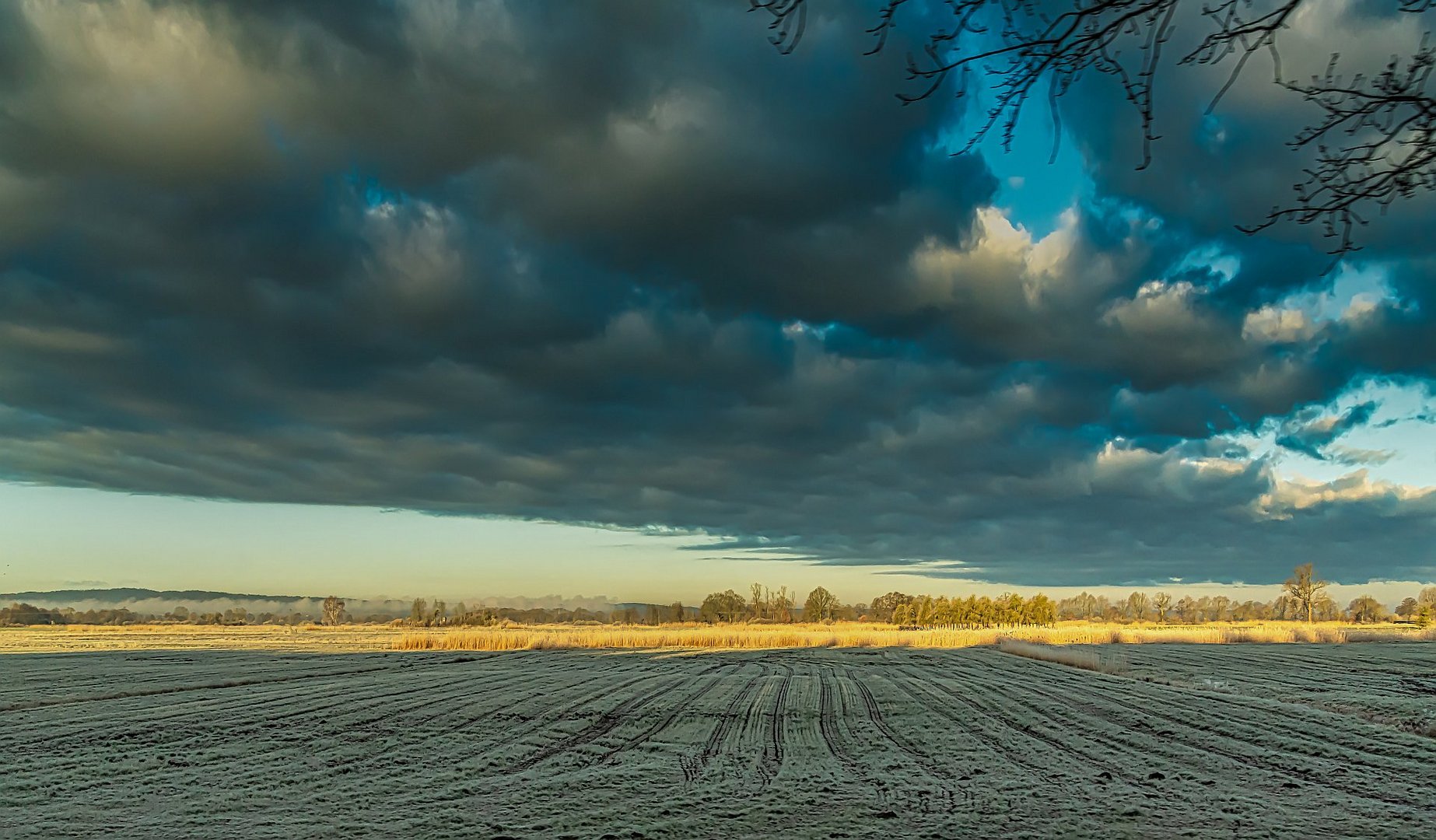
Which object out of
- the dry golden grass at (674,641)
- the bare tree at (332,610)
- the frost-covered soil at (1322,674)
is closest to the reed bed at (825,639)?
the dry golden grass at (674,641)

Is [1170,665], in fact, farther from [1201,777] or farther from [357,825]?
[357,825]

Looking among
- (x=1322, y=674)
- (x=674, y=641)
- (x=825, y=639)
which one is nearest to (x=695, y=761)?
(x=1322, y=674)

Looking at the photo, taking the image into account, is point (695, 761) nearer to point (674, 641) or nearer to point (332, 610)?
point (674, 641)

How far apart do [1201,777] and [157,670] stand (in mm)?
29183

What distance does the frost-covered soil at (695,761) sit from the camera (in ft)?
22.6

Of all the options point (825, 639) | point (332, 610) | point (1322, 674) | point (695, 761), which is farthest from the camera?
point (332, 610)

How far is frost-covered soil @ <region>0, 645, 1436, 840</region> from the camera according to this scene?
6.88 meters

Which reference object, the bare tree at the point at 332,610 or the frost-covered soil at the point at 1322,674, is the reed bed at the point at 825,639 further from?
the bare tree at the point at 332,610

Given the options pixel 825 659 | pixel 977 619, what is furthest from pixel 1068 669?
pixel 977 619

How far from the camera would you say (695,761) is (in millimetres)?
10047

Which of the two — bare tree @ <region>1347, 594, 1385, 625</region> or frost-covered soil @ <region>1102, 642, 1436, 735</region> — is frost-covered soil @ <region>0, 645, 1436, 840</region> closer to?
frost-covered soil @ <region>1102, 642, 1436, 735</region>

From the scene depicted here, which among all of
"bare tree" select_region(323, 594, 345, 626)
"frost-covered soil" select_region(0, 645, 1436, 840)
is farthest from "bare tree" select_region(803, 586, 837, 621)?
"frost-covered soil" select_region(0, 645, 1436, 840)

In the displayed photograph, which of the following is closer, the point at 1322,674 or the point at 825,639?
the point at 1322,674

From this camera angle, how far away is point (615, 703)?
16312mm
